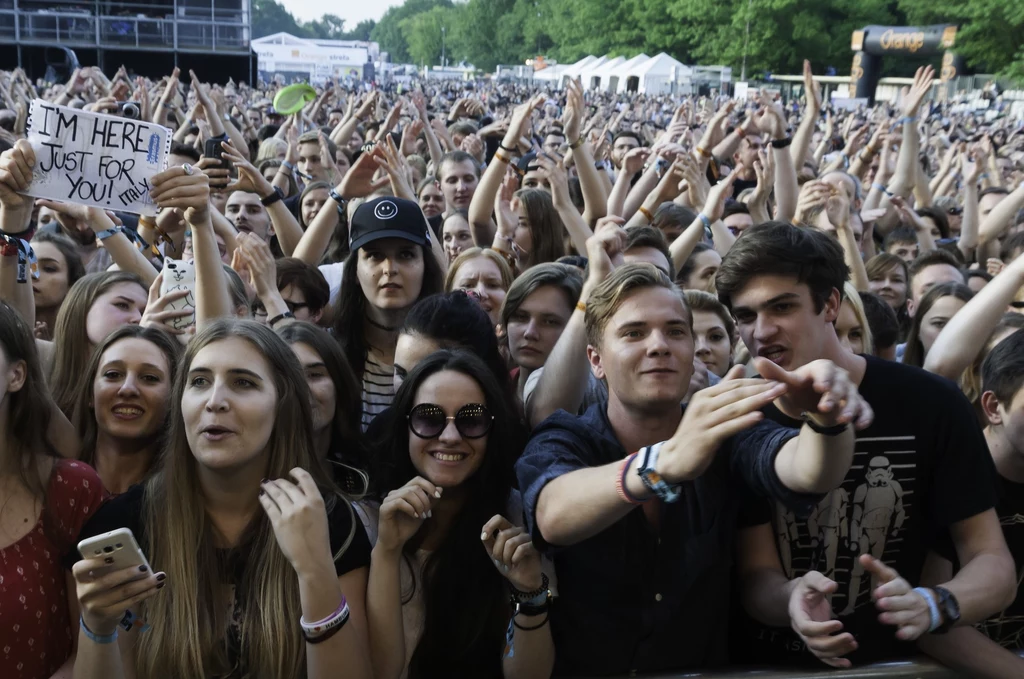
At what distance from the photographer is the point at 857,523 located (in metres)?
2.54

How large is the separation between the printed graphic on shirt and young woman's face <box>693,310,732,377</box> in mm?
1381

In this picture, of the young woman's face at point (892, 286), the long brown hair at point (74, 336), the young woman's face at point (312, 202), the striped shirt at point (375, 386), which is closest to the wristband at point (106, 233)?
the long brown hair at point (74, 336)

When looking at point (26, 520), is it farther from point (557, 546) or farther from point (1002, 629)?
point (1002, 629)

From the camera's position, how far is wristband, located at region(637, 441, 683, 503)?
2016mm

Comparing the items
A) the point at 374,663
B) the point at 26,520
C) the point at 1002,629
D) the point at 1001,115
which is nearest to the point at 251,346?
the point at 26,520

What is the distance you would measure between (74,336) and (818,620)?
2.70 metres

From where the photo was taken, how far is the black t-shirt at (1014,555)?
9.17ft

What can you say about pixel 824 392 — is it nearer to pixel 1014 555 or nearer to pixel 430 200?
pixel 1014 555

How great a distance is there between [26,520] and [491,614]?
3.95 feet

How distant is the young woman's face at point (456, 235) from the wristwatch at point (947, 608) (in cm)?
373

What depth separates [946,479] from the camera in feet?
8.20

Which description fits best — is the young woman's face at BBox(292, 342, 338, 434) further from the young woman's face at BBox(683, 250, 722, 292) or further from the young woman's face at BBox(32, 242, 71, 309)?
the young woman's face at BBox(683, 250, 722, 292)

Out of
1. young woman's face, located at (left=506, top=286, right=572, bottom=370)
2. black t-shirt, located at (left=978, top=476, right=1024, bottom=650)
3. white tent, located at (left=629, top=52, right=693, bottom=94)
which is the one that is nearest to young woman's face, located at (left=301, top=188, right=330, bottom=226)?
young woman's face, located at (left=506, top=286, right=572, bottom=370)

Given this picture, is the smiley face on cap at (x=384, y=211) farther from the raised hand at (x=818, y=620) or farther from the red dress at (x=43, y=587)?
the raised hand at (x=818, y=620)
